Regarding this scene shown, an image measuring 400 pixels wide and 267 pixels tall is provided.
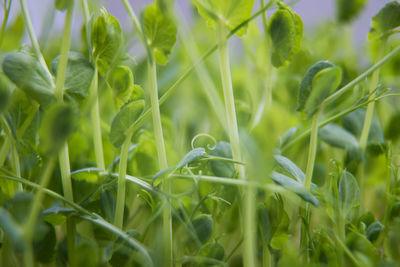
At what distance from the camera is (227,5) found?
0.99ft

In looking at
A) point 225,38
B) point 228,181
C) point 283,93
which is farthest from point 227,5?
point 283,93

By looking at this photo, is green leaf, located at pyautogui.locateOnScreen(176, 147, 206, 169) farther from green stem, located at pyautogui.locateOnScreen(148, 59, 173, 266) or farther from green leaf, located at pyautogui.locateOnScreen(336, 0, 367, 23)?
green leaf, located at pyautogui.locateOnScreen(336, 0, 367, 23)

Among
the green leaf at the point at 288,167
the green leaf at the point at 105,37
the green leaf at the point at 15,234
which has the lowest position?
the green leaf at the point at 15,234

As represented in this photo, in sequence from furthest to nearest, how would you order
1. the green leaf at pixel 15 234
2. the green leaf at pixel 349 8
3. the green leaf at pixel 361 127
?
the green leaf at pixel 349 8 < the green leaf at pixel 361 127 < the green leaf at pixel 15 234

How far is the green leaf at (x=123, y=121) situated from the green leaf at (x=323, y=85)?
0.44ft

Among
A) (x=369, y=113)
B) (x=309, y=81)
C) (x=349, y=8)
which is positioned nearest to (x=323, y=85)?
(x=309, y=81)

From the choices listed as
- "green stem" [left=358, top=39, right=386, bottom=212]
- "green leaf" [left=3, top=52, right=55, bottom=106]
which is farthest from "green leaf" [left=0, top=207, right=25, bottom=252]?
"green stem" [left=358, top=39, right=386, bottom=212]

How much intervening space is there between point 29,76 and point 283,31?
214 millimetres

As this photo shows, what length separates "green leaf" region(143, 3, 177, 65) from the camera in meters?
0.30

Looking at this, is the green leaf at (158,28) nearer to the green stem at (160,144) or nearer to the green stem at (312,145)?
the green stem at (160,144)

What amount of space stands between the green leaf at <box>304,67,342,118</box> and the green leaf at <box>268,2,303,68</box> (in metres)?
0.06

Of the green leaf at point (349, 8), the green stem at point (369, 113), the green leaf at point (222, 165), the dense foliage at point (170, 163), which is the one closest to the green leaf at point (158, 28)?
the dense foliage at point (170, 163)

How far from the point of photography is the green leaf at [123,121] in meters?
0.28

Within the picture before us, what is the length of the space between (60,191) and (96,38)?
0.16m
